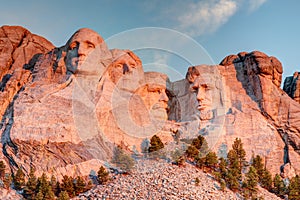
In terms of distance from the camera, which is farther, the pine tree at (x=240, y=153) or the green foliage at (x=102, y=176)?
the pine tree at (x=240, y=153)

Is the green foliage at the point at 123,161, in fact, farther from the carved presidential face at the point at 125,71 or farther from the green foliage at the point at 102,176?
the carved presidential face at the point at 125,71

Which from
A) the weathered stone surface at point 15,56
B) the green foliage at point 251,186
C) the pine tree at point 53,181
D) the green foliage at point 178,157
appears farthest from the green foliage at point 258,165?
the weathered stone surface at point 15,56

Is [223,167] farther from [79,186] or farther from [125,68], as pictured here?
[125,68]

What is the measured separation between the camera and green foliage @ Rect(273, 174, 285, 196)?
36.4m

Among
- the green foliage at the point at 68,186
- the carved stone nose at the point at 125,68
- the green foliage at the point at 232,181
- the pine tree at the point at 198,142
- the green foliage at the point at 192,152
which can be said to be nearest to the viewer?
the green foliage at the point at 68,186

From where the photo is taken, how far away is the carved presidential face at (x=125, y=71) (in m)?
43.3

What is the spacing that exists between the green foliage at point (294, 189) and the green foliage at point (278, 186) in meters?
0.69

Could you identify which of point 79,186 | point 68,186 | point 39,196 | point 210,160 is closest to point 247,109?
point 210,160

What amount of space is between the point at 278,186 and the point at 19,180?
17650 millimetres

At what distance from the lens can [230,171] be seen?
117 feet

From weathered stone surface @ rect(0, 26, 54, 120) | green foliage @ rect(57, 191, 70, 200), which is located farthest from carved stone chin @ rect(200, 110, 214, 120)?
green foliage @ rect(57, 191, 70, 200)

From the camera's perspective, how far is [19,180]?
3425 centimetres

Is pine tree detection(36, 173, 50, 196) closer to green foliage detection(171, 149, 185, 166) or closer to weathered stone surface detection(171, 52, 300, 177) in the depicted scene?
green foliage detection(171, 149, 185, 166)

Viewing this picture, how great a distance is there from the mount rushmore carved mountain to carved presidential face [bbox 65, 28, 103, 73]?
0.08 meters
